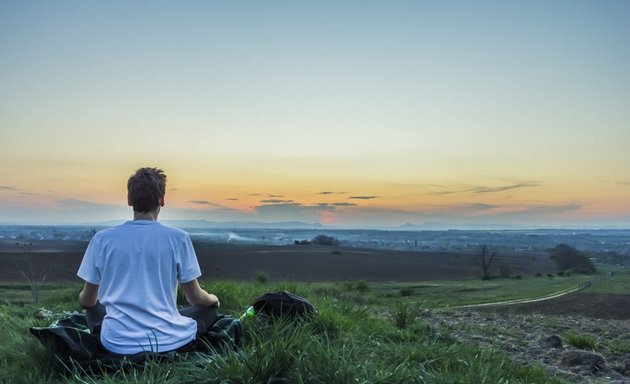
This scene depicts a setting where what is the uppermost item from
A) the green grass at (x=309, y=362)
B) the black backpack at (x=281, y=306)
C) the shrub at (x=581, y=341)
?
the black backpack at (x=281, y=306)

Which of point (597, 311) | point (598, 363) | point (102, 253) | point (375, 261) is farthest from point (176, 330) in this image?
point (375, 261)

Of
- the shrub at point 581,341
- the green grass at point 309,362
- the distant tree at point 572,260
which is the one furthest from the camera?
the distant tree at point 572,260

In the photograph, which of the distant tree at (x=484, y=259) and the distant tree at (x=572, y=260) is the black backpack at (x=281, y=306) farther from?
the distant tree at (x=484, y=259)

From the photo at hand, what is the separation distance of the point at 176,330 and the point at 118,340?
462 millimetres

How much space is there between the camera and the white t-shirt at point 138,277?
4.44 m

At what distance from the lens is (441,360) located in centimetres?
550

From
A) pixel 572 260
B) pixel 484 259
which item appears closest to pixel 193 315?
pixel 572 260

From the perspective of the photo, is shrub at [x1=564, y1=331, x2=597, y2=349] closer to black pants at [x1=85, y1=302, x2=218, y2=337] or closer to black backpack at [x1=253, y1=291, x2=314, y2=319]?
black backpack at [x1=253, y1=291, x2=314, y2=319]

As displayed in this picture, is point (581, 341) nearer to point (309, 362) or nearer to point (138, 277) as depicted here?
point (309, 362)

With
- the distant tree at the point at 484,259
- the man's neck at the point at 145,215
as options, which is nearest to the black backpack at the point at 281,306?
the man's neck at the point at 145,215

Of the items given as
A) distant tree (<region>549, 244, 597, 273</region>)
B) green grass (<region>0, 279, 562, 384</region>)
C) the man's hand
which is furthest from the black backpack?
distant tree (<region>549, 244, 597, 273</region>)

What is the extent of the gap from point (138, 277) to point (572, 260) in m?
78.0

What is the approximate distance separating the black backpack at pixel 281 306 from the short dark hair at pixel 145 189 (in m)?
2.12

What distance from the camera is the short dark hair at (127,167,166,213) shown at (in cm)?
443
